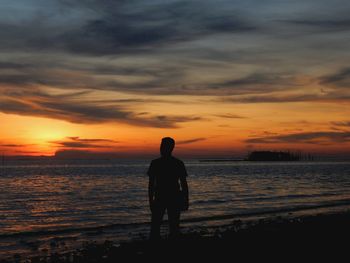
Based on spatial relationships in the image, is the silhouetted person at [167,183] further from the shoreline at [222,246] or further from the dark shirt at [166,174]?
the shoreline at [222,246]

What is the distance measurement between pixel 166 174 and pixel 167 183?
0.75 feet

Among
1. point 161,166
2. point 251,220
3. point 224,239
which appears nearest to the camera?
point 161,166

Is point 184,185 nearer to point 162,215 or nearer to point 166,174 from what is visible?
point 166,174

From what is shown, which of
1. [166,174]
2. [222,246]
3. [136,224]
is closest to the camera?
[166,174]

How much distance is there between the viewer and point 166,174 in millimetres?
10531

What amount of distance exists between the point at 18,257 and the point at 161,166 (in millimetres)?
7348

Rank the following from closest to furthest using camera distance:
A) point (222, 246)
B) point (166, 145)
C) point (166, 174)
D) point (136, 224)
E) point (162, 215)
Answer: point (166, 145) < point (166, 174) < point (162, 215) < point (222, 246) < point (136, 224)

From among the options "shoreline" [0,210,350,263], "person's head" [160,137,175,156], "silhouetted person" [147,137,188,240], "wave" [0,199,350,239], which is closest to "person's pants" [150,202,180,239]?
"silhouetted person" [147,137,188,240]

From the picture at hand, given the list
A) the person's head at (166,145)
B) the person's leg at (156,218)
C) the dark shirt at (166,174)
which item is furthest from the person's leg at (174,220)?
the person's head at (166,145)

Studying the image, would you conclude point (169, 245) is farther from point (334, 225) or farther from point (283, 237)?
point (334, 225)

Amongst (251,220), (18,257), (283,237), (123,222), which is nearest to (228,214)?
(251,220)

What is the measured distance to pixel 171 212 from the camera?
10773 millimetres

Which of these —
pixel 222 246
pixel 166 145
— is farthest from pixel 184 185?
pixel 222 246

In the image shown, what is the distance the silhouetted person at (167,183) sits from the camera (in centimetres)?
1045
